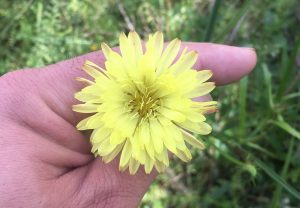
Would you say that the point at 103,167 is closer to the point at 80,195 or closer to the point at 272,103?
the point at 80,195

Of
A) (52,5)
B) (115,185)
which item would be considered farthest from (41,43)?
(115,185)

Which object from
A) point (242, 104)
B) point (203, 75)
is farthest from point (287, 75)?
point (203, 75)

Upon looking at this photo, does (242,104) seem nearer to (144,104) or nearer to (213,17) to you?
(213,17)

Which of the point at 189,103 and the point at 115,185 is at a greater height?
the point at 189,103

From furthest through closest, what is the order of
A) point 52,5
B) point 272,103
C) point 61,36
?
point 52,5, point 61,36, point 272,103

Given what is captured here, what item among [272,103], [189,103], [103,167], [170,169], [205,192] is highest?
[189,103]

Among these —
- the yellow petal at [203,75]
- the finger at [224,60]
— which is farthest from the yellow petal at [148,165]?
the finger at [224,60]

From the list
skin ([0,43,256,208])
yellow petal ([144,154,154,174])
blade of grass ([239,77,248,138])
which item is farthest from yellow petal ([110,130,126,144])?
blade of grass ([239,77,248,138])

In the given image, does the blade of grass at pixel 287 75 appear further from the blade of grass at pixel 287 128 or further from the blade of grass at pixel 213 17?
the blade of grass at pixel 213 17
